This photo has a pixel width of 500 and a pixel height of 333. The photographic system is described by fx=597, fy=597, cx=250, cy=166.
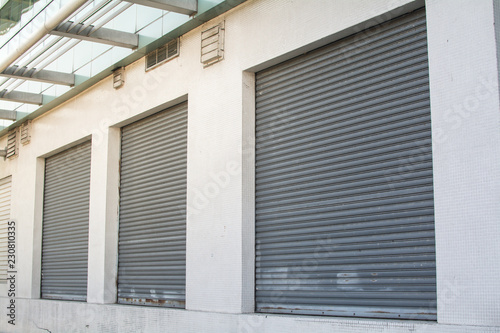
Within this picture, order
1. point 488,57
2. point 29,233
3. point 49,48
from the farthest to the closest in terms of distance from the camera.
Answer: point 29,233 < point 49,48 < point 488,57

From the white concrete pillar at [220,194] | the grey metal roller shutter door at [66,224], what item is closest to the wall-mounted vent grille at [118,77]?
the grey metal roller shutter door at [66,224]

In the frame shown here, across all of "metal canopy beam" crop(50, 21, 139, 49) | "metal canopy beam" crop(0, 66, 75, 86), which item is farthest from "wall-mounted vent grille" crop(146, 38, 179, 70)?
"metal canopy beam" crop(0, 66, 75, 86)

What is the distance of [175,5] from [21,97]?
22.2 feet

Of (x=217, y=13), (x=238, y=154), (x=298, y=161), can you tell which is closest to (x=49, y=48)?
(x=217, y=13)

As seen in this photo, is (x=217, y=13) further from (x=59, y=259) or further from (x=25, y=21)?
(x=59, y=259)

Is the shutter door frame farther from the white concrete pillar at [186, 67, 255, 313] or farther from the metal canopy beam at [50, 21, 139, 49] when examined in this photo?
the white concrete pillar at [186, 67, 255, 313]

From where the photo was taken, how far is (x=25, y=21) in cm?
1358

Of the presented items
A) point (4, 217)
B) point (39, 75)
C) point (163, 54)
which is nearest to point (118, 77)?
A: point (163, 54)

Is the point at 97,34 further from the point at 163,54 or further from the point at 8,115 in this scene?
the point at 8,115

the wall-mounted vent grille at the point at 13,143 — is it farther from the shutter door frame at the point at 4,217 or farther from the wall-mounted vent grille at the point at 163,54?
the wall-mounted vent grille at the point at 163,54

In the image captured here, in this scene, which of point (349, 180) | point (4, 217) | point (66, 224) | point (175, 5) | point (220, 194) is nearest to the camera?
point (349, 180)

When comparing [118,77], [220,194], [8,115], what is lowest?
[220,194]

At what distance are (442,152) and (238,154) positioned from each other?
3.46 m

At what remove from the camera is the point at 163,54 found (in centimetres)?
1098
